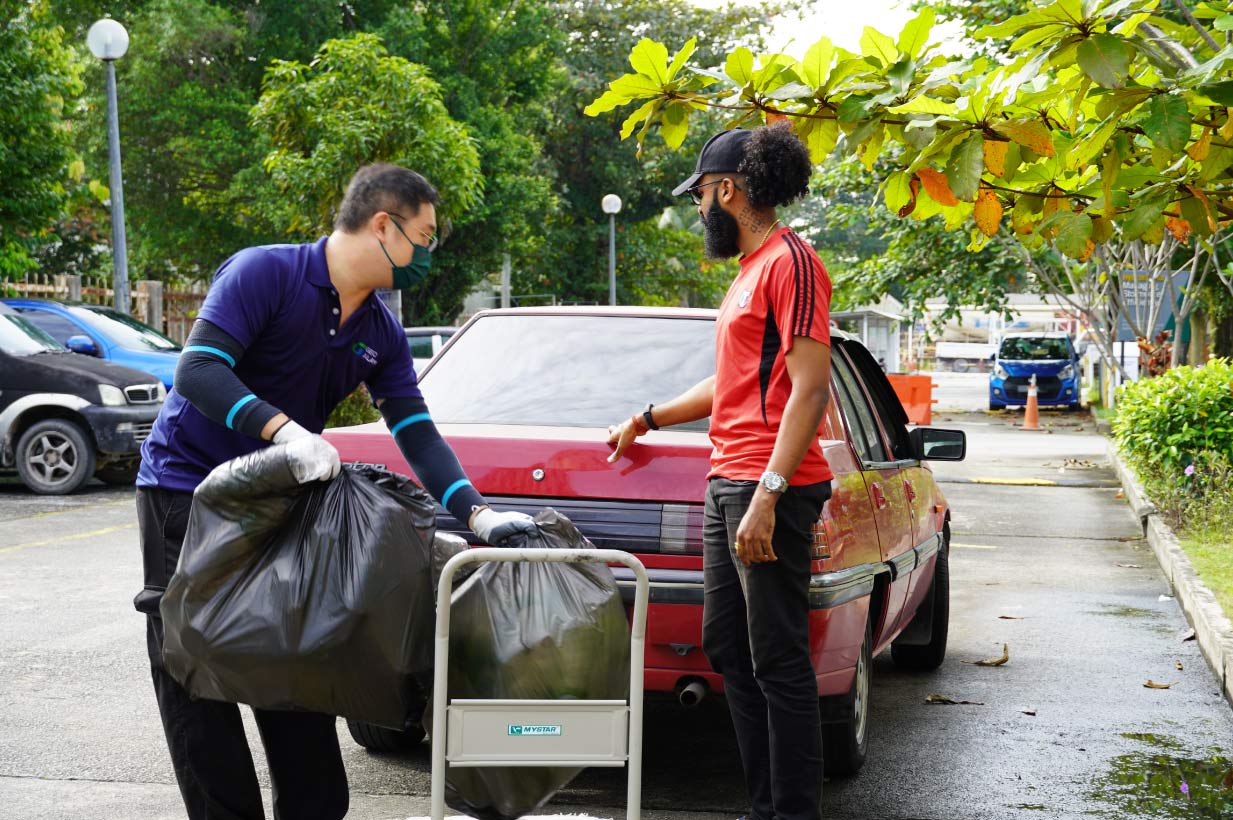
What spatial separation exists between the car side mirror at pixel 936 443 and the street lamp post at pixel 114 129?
1321 centimetres

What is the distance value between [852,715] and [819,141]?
1.82m

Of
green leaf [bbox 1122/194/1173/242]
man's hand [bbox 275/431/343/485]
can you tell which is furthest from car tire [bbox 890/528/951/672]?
man's hand [bbox 275/431/343/485]

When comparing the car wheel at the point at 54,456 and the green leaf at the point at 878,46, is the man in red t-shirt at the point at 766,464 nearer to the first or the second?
the green leaf at the point at 878,46

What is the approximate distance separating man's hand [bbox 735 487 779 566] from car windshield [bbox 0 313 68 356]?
36.4ft

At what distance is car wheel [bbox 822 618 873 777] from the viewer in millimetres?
4559

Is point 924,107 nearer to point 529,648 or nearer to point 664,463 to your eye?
point 664,463

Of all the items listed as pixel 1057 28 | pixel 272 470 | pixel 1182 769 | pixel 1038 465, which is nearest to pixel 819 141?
pixel 1057 28

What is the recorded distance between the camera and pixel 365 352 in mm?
3611

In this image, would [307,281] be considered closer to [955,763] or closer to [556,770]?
[556,770]

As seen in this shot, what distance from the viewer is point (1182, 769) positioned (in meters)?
5.12

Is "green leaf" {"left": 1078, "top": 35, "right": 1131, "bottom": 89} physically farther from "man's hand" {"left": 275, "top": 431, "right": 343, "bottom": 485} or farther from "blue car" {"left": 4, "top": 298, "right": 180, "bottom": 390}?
"blue car" {"left": 4, "top": 298, "right": 180, "bottom": 390}

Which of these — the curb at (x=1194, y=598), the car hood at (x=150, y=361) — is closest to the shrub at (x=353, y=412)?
the car hood at (x=150, y=361)

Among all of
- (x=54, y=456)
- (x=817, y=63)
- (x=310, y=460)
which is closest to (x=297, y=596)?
(x=310, y=460)

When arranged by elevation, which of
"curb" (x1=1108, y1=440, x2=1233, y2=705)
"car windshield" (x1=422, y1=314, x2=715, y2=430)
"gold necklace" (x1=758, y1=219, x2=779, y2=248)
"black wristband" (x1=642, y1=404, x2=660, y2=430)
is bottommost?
"curb" (x1=1108, y1=440, x2=1233, y2=705)
